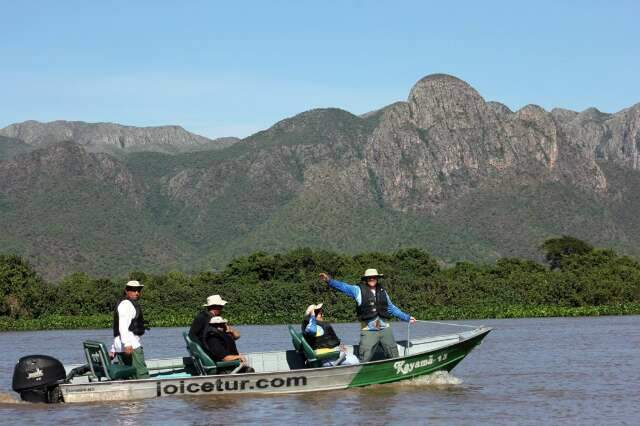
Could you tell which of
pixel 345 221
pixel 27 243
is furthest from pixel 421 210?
pixel 27 243

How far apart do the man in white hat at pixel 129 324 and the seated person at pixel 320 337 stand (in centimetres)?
352

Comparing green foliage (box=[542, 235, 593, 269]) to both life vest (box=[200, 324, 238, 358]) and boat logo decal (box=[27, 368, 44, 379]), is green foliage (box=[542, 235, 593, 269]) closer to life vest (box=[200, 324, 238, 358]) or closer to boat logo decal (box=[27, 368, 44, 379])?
life vest (box=[200, 324, 238, 358])

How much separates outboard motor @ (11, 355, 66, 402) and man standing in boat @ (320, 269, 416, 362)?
231 inches

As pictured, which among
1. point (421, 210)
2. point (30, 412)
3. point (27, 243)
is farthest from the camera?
point (421, 210)

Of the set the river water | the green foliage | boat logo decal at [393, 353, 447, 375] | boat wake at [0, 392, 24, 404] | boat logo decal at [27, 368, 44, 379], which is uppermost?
the green foliage

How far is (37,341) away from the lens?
2216 inches

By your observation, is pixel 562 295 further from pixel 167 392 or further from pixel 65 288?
Result: pixel 167 392

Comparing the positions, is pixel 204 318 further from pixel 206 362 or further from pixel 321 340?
pixel 321 340

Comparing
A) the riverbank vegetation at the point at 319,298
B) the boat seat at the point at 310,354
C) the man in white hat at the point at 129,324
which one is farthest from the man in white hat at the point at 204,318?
the riverbank vegetation at the point at 319,298

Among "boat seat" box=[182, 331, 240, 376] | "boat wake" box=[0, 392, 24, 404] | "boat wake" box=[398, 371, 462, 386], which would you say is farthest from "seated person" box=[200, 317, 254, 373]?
"boat wake" box=[0, 392, 24, 404]

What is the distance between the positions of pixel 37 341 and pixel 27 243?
379 feet

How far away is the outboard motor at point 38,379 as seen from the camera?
22.1m

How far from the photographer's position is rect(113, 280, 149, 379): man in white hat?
70.2 feet

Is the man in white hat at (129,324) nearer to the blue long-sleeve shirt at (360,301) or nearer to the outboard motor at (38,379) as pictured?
the outboard motor at (38,379)
